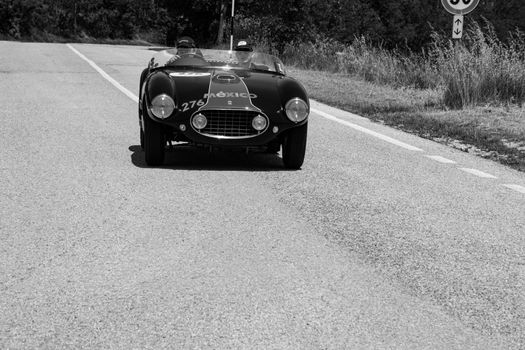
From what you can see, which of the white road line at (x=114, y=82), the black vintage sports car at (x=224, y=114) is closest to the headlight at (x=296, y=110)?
the black vintage sports car at (x=224, y=114)

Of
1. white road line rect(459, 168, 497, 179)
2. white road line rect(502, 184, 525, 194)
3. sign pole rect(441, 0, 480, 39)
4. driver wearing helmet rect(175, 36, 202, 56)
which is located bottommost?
white road line rect(502, 184, 525, 194)

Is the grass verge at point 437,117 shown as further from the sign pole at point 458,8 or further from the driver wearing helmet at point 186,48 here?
the driver wearing helmet at point 186,48

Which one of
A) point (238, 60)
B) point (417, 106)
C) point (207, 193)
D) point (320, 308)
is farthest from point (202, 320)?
point (417, 106)

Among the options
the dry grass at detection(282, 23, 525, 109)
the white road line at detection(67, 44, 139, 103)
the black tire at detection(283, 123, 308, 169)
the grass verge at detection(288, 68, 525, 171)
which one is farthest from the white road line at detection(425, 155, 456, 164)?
the white road line at detection(67, 44, 139, 103)

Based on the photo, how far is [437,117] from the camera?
1194 cm

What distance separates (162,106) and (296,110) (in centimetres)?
116

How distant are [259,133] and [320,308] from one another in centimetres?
362

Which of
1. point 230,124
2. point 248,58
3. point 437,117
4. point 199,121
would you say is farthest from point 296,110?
point 437,117

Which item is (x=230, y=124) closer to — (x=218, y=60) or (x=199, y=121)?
(x=199, y=121)

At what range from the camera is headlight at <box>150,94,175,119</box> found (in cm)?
714

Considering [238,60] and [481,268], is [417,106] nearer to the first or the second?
A: [238,60]

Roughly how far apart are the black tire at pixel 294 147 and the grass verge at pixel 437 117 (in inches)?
87.4

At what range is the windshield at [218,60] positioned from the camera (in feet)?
27.0

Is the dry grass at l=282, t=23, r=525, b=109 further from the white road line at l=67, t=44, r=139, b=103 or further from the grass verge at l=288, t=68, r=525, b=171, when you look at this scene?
the white road line at l=67, t=44, r=139, b=103
